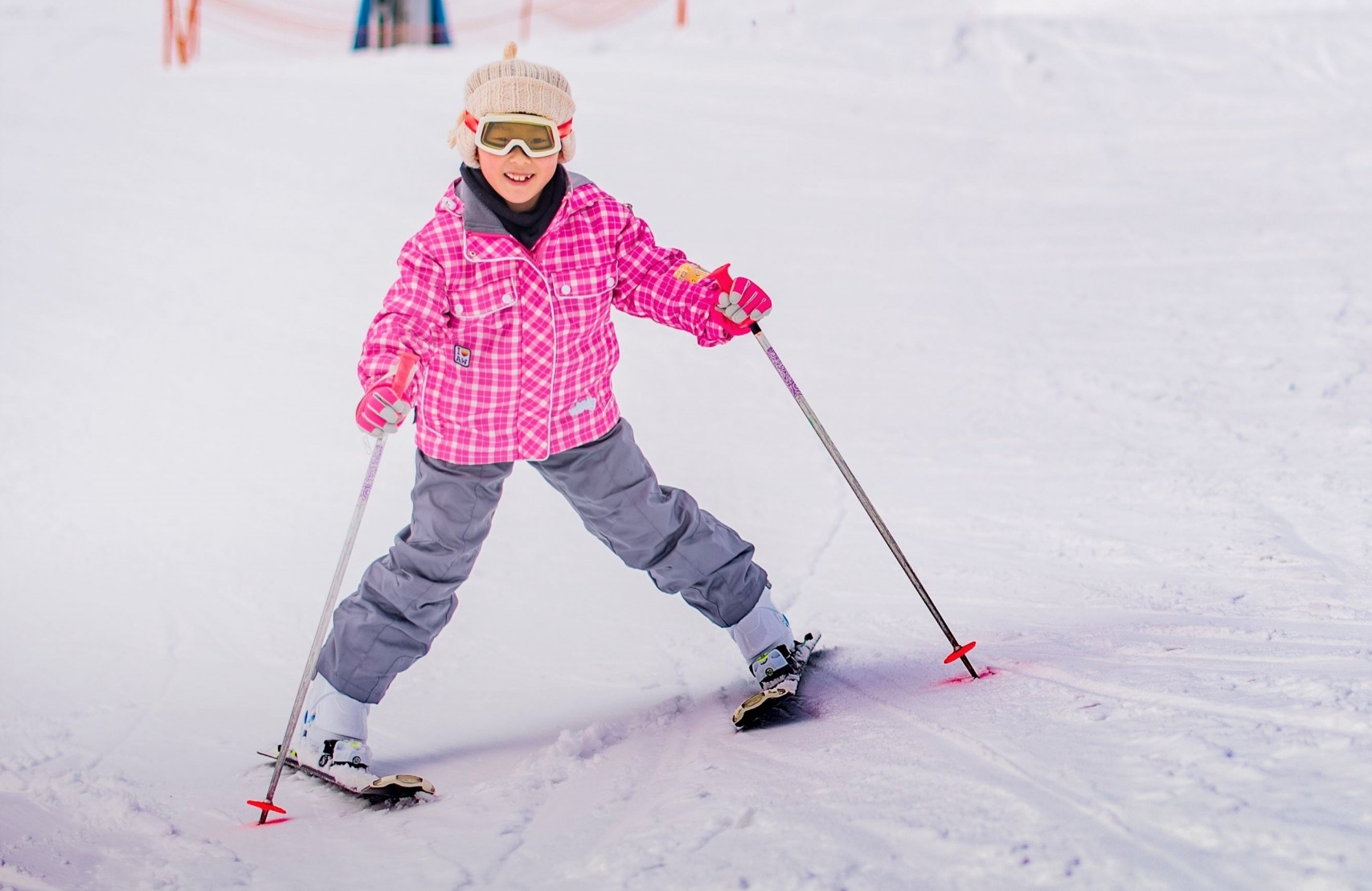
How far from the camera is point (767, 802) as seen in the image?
2002 millimetres

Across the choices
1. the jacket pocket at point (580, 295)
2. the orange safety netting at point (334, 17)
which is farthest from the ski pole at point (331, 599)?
the orange safety netting at point (334, 17)

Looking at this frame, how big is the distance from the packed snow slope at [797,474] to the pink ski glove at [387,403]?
0.72 metres

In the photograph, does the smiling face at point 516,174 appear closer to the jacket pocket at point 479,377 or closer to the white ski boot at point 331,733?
the jacket pocket at point 479,377

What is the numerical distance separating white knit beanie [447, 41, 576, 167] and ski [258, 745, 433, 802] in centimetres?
120

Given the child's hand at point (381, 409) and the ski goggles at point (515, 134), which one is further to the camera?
the ski goggles at point (515, 134)

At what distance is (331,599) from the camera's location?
7.89ft

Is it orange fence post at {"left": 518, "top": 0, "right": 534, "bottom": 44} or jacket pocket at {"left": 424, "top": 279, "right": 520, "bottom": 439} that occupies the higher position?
orange fence post at {"left": 518, "top": 0, "right": 534, "bottom": 44}

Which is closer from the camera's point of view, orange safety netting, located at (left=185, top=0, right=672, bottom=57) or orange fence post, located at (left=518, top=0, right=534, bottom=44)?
orange fence post, located at (left=518, top=0, right=534, bottom=44)

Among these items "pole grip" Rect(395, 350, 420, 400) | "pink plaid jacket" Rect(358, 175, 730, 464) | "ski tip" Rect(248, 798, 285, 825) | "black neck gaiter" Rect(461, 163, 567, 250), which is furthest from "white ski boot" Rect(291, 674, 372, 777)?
"black neck gaiter" Rect(461, 163, 567, 250)

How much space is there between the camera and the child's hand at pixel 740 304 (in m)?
2.56

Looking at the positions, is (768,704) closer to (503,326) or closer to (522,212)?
(503,326)

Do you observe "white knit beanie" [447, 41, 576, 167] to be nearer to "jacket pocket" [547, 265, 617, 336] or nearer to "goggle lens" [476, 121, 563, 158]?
"goggle lens" [476, 121, 563, 158]

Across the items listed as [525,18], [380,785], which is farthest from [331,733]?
[525,18]

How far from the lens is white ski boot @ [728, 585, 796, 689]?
2705mm
